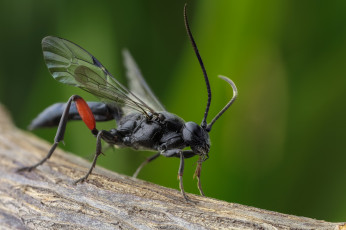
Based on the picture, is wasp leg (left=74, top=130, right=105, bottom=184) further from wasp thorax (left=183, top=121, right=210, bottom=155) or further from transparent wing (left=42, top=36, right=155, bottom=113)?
wasp thorax (left=183, top=121, right=210, bottom=155)

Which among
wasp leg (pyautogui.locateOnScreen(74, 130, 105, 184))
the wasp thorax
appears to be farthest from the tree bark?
the wasp thorax

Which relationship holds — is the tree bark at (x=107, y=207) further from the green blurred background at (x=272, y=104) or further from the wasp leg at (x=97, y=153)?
the green blurred background at (x=272, y=104)

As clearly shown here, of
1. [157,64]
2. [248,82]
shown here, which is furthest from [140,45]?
[248,82]

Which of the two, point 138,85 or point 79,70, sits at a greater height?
point 79,70

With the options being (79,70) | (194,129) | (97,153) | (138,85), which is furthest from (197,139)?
(138,85)

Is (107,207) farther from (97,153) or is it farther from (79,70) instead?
(79,70)

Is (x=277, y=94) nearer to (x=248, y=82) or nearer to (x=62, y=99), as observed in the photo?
(x=248, y=82)
